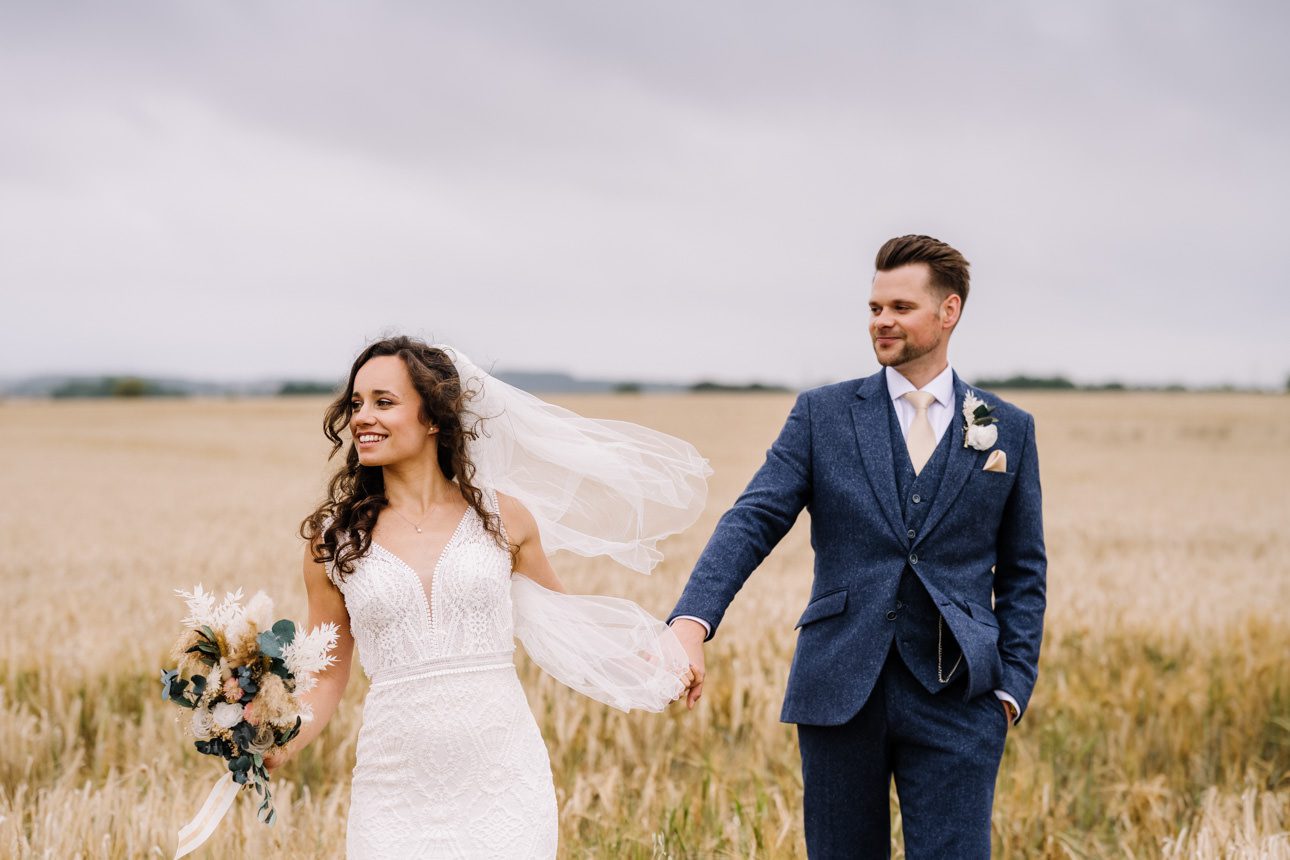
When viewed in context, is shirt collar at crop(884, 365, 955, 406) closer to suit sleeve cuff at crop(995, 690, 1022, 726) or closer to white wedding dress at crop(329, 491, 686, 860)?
suit sleeve cuff at crop(995, 690, 1022, 726)

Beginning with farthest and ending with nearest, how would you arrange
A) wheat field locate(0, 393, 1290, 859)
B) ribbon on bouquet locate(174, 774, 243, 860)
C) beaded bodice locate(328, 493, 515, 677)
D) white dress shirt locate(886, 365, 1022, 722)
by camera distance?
wheat field locate(0, 393, 1290, 859), white dress shirt locate(886, 365, 1022, 722), beaded bodice locate(328, 493, 515, 677), ribbon on bouquet locate(174, 774, 243, 860)

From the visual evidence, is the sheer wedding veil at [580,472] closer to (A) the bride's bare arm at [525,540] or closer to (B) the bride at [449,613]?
(B) the bride at [449,613]

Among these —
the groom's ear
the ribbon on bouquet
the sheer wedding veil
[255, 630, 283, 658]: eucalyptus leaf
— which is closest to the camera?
[255, 630, 283, 658]: eucalyptus leaf

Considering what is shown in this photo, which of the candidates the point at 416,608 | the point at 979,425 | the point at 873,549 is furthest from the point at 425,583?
the point at 979,425

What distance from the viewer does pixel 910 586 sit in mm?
3535

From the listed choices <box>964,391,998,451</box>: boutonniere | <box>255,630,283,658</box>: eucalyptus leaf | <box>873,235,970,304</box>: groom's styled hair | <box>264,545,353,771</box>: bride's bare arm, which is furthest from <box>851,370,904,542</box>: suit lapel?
<box>255,630,283,658</box>: eucalyptus leaf

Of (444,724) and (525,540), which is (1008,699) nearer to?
(525,540)

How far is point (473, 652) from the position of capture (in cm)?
341

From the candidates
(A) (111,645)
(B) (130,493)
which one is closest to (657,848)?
(A) (111,645)

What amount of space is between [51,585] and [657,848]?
8798 millimetres

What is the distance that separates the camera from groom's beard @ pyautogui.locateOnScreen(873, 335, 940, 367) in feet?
11.7

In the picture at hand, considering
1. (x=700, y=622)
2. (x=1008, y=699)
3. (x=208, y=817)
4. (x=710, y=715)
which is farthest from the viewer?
(x=710, y=715)

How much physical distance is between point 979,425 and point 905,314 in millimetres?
437

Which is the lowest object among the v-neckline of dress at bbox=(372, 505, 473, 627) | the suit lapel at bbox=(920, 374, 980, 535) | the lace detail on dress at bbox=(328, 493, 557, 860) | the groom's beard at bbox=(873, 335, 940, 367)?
the lace detail on dress at bbox=(328, 493, 557, 860)
